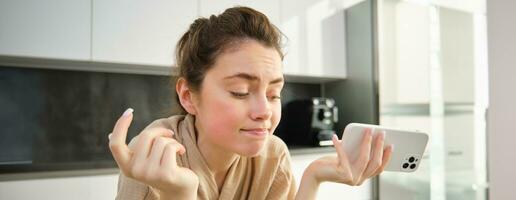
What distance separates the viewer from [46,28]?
1870 mm

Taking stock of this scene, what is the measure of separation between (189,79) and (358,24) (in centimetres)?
217

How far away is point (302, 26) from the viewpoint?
8.82ft

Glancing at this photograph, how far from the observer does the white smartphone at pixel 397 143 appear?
79cm

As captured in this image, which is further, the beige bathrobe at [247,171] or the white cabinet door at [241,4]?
the white cabinet door at [241,4]

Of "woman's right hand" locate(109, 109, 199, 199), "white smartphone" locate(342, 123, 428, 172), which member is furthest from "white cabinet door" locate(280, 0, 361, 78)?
"woman's right hand" locate(109, 109, 199, 199)

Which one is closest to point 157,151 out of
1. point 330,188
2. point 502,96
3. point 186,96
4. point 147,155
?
point 147,155

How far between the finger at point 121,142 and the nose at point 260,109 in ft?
0.88

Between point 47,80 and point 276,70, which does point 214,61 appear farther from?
point 47,80

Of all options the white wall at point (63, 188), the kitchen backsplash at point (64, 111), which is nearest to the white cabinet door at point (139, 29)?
the kitchen backsplash at point (64, 111)

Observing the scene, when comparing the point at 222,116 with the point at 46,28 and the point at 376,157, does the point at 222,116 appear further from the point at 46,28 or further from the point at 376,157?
the point at 46,28

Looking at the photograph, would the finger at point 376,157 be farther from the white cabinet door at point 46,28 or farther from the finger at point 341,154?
the white cabinet door at point 46,28

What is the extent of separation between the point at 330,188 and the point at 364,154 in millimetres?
1837

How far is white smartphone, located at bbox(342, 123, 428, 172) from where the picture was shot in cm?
79

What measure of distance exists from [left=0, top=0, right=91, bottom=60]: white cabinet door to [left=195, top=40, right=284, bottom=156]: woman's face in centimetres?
140
